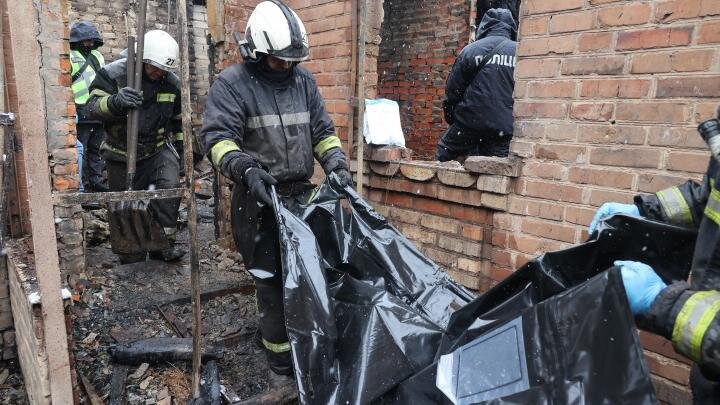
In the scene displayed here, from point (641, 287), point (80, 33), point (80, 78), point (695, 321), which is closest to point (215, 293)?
point (641, 287)

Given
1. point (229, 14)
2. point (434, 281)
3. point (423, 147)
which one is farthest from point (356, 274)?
point (423, 147)

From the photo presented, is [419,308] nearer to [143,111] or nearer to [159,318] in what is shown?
[159,318]

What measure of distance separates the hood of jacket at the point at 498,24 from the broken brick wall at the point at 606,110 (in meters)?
1.25

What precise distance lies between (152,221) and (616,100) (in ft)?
11.6

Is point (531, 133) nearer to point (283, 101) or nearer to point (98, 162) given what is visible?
point (283, 101)

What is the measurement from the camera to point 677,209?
1.65m

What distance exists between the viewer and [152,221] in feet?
13.3

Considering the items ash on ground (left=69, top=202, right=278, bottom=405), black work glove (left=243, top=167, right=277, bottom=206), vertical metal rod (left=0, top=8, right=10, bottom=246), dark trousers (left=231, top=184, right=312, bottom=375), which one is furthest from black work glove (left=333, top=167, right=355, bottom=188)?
vertical metal rod (left=0, top=8, right=10, bottom=246)

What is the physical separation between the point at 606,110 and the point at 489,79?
1.45 meters

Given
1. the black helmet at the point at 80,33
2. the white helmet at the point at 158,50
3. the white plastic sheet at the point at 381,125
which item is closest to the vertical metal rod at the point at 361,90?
the white plastic sheet at the point at 381,125

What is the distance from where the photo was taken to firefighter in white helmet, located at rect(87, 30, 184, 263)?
12.5 ft

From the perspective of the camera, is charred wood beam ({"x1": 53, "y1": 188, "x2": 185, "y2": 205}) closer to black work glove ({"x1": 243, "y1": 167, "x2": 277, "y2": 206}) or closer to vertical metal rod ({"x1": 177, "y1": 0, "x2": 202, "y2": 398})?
vertical metal rod ({"x1": 177, "y1": 0, "x2": 202, "y2": 398})

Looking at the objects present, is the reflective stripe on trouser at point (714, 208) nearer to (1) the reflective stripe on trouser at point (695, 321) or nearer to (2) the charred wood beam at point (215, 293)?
(1) the reflective stripe on trouser at point (695, 321)

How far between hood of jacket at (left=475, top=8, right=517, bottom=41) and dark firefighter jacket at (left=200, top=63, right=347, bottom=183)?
1670 mm
